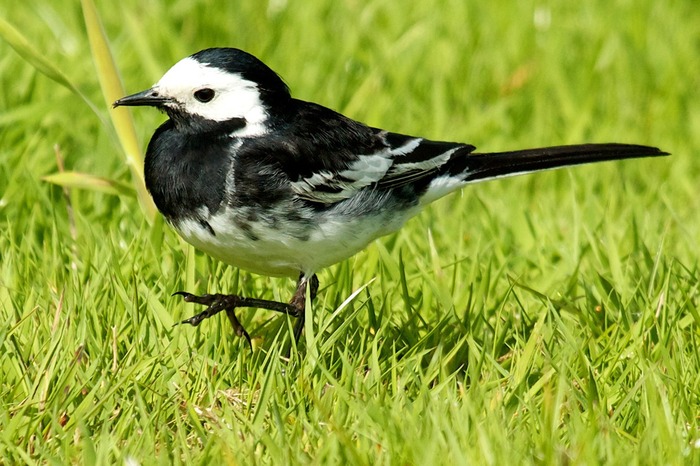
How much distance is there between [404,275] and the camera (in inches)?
173

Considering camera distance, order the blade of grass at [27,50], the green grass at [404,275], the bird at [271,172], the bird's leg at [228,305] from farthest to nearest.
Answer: the blade of grass at [27,50] → the bird at [271,172] → the bird's leg at [228,305] → the green grass at [404,275]

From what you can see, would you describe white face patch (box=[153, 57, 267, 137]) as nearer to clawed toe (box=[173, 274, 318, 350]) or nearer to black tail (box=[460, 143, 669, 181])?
clawed toe (box=[173, 274, 318, 350])

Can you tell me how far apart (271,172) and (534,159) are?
1201 millimetres

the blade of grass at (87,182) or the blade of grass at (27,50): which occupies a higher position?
the blade of grass at (27,50)

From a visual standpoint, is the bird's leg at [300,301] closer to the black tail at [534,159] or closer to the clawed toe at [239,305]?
the clawed toe at [239,305]

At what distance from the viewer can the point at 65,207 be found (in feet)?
17.5

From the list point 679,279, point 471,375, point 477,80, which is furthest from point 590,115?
point 471,375

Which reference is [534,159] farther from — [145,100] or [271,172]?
[145,100]

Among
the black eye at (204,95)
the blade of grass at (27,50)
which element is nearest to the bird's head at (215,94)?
the black eye at (204,95)

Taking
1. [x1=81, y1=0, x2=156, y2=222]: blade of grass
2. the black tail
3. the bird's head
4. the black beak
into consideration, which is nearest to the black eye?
the bird's head

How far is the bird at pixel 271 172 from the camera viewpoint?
13.3 feet

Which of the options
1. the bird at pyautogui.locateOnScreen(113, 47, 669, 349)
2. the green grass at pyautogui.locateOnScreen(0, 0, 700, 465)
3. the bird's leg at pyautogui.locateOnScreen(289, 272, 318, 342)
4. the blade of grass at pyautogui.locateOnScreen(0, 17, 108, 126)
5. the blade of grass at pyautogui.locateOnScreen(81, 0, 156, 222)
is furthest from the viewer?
the blade of grass at pyautogui.locateOnScreen(81, 0, 156, 222)

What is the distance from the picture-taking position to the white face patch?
4.27 m

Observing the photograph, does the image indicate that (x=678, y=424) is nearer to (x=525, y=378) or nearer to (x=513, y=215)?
(x=525, y=378)
